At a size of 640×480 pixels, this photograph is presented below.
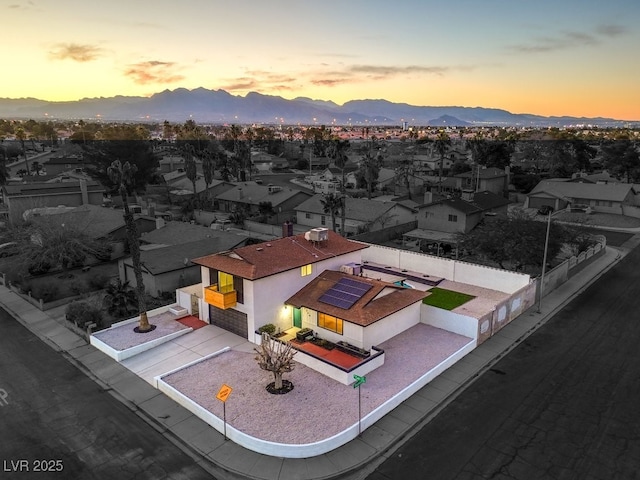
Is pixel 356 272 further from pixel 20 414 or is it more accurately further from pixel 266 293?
pixel 20 414

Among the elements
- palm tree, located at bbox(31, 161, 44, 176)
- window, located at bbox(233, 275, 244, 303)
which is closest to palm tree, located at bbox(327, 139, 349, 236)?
window, located at bbox(233, 275, 244, 303)

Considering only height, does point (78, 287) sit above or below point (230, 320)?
below

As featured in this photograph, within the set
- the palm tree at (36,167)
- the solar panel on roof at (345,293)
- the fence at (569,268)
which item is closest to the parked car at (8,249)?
the solar panel on roof at (345,293)

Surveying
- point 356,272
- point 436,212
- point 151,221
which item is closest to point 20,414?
point 356,272

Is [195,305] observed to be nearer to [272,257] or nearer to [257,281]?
[272,257]

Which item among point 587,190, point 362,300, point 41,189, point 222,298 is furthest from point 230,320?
point 587,190
